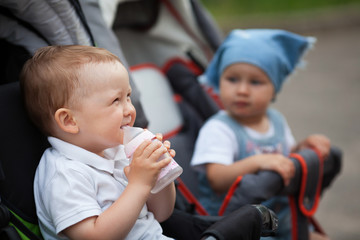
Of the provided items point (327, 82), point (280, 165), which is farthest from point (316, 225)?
point (327, 82)

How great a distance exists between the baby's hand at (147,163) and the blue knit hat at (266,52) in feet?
3.07

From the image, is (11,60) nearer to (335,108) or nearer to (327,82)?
(335,108)

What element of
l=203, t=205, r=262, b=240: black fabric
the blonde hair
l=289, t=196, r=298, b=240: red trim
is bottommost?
l=289, t=196, r=298, b=240: red trim

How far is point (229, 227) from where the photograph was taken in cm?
128

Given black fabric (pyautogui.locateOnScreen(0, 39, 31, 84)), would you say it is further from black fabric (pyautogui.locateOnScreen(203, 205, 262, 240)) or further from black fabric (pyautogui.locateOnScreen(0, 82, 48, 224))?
black fabric (pyautogui.locateOnScreen(203, 205, 262, 240))

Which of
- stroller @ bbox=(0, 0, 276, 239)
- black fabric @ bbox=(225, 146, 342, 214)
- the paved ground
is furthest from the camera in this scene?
the paved ground

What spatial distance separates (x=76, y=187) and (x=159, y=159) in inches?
9.4

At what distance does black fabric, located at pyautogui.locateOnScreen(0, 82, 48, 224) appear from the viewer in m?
1.38

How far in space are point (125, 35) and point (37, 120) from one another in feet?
4.21

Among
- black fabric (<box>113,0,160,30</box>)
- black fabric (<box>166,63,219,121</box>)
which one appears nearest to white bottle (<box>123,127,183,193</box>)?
black fabric (<box>166,63,219,121</box>)

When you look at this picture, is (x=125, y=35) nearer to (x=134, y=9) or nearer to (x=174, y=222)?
(x=134, y=9)

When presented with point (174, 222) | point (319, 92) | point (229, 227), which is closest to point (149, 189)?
point (229, 227)

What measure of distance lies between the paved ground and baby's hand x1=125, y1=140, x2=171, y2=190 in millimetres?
2078

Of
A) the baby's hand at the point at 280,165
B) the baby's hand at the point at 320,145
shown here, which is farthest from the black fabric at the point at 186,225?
the baby's hand at the point at 320,145
